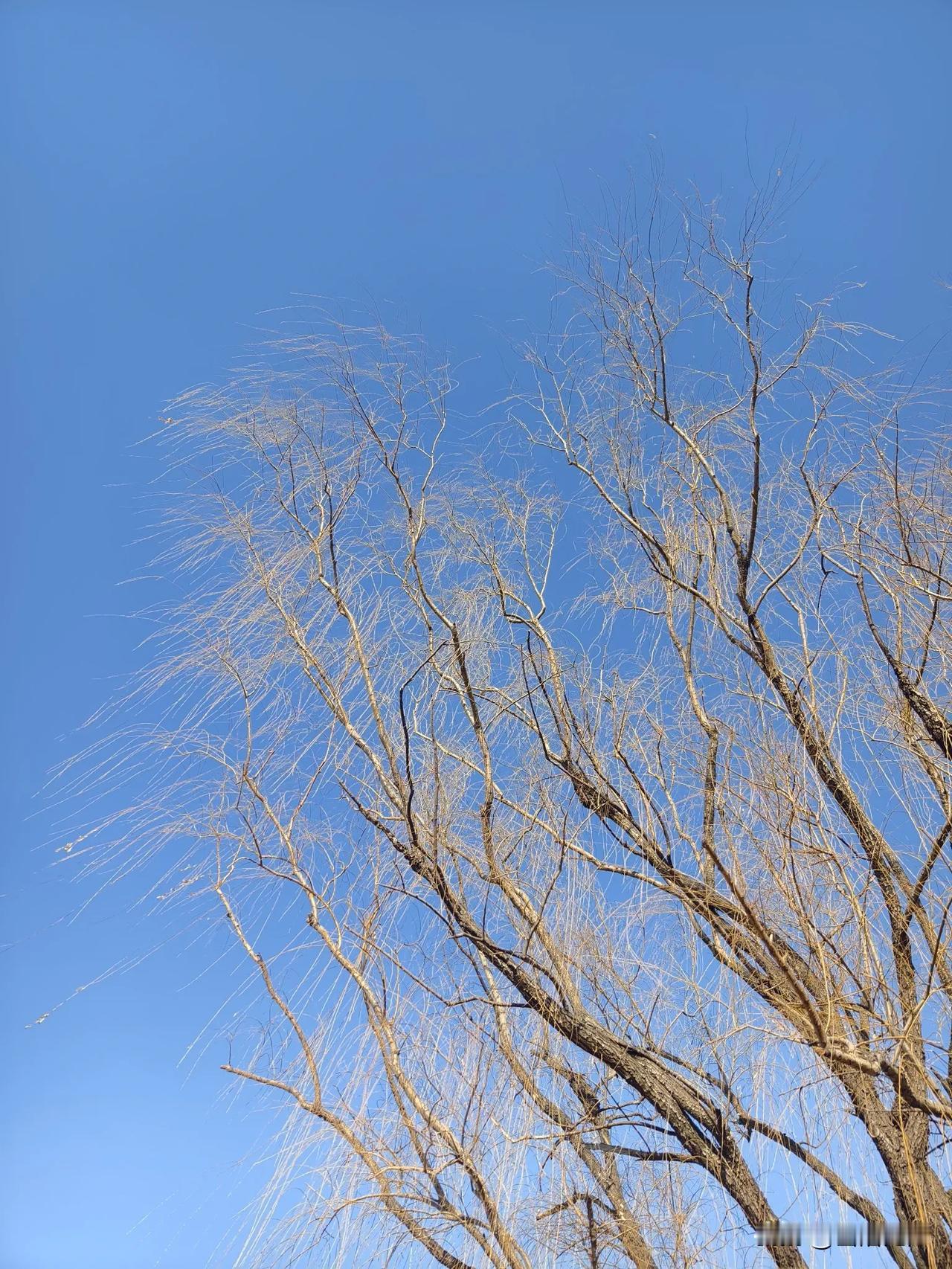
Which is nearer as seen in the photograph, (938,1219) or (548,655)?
(938,1219)

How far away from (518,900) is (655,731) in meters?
0.73

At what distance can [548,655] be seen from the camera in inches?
134

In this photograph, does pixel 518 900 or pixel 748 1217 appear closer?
pixel 748 1217

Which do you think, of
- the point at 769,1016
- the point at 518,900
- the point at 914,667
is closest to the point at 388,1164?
the point at 518,900

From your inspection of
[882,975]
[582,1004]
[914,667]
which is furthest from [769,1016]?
[914,667]

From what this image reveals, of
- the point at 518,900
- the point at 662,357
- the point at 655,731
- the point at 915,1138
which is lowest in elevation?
the point at 915,1138

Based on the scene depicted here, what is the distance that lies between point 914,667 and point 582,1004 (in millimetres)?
1488

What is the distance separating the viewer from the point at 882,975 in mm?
2627

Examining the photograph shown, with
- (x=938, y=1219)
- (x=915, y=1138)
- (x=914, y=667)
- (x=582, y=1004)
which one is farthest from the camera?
(x=914, y=667)

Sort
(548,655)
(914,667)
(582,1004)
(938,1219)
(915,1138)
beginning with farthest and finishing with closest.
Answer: (548,655), (914,667), (582,1004), (915,1138), (938,1219)

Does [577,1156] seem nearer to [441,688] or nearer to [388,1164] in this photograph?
[388,1164]

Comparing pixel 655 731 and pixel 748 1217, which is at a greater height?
pixel 655 731

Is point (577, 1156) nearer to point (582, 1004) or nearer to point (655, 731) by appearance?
point (582, 1004)

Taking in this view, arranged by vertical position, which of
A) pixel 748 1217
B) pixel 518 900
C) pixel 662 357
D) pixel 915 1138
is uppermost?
pixel 662 357
